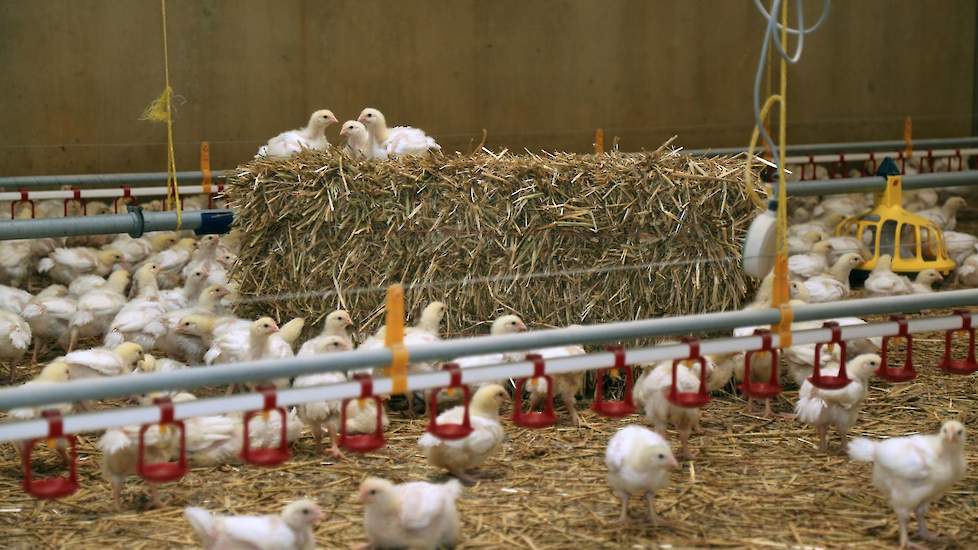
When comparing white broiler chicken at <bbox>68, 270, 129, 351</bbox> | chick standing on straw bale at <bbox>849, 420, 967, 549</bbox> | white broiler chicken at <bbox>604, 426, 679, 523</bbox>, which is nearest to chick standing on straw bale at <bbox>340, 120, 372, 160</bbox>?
white broiler chicken at <bbox>68, 270, 129, 351</bbox>

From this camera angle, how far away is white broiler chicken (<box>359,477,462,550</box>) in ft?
12.9

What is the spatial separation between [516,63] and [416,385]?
682 centimetres

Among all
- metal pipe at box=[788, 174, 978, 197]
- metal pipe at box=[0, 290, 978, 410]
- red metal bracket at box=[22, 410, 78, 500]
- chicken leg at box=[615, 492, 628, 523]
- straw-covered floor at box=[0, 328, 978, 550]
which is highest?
metal pipe at box=[788, 174, 978, 197]

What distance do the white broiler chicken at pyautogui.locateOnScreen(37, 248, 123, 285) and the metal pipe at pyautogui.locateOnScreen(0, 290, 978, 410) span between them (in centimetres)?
429

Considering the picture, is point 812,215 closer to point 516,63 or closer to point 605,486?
point 516,63

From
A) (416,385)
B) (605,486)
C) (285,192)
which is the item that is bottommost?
(605,486)

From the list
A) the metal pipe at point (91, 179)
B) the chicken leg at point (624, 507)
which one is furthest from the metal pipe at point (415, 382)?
the metal pipe at point (91, 179)

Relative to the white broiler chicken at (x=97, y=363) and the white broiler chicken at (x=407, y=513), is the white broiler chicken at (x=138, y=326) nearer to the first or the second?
the white broiler chicken at (x=97, y=363)

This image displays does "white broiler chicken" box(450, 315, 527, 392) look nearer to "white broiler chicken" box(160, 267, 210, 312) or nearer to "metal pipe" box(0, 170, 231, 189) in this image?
"white broiler chicken" box(160, 267, 210, 312)

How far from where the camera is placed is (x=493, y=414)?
16.0ft

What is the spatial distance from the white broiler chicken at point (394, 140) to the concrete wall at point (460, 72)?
234 centimetres

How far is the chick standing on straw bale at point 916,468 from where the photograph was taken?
404 centimetres

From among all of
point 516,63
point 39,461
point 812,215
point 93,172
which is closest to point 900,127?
point 812,215

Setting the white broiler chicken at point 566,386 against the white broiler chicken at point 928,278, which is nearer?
the white broiler chicken at point 566,386
